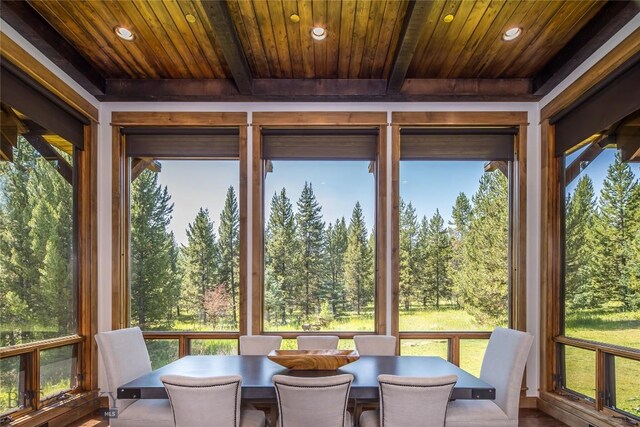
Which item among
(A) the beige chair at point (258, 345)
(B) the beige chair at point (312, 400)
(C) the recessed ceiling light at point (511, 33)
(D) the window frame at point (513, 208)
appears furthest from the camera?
(D) the window frame at point (513, 208)

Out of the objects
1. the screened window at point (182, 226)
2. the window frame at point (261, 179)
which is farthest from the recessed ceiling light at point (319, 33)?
the screened window at point (182, 226)

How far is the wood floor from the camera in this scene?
12.8ft

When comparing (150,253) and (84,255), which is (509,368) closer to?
(150,253)

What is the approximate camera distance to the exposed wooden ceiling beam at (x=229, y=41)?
296 centimetres

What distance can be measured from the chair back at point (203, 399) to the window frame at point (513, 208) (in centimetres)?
242

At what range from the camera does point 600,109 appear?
3590mm

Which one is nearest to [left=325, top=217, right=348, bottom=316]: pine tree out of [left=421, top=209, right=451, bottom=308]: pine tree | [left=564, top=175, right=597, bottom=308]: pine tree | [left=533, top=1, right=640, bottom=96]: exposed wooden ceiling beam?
[left=421, top=209, right=451, bottom=308]: pine tree

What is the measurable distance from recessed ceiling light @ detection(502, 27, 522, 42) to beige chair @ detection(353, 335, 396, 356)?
2698mm

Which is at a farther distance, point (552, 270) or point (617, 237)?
point (552, 270)

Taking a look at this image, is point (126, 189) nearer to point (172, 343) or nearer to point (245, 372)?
point (172, 343)

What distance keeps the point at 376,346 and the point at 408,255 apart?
1227mm

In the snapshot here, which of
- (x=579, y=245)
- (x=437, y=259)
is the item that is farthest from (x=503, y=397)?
(x=437, y=259)

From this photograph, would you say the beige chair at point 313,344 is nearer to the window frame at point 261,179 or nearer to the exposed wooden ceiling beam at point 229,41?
the window frame at point 261,179

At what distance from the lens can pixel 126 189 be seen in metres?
4.74
